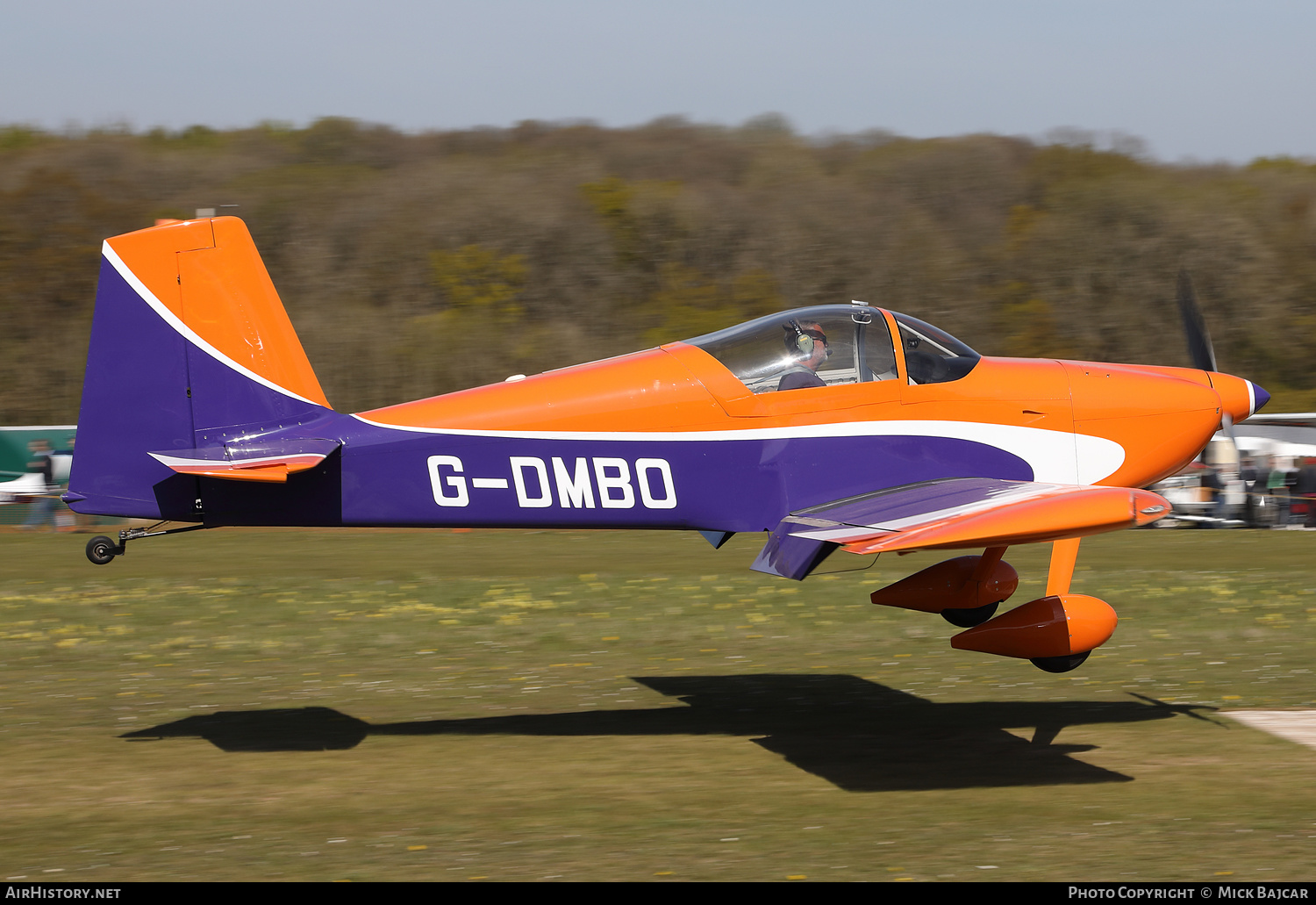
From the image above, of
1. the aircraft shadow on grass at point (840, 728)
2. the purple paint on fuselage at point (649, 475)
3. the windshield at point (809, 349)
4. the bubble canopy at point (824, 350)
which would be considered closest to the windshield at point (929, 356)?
the bubble canopy at point (824, 350)

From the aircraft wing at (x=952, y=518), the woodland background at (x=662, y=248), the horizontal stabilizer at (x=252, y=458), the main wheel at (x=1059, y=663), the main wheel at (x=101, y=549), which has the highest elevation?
the woodland background at (x=662, y=248)

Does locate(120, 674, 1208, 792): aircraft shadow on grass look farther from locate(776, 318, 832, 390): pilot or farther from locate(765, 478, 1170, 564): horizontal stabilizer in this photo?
locate(776, 318, 832, 390): pilot

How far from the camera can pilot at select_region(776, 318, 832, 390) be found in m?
7.99

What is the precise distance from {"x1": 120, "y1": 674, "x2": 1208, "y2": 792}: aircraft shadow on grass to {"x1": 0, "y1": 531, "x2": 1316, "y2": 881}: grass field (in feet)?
0.11

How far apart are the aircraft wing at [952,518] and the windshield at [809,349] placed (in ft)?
2.65

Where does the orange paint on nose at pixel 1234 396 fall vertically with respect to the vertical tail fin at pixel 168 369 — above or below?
below

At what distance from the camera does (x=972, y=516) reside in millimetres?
6906

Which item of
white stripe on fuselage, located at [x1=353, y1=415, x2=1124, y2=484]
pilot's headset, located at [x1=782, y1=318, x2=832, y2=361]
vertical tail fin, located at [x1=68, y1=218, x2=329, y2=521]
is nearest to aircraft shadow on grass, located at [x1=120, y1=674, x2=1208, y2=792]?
white stripe on fuselage, located at [x1=353, y1=415, x2=1124, y2=484]

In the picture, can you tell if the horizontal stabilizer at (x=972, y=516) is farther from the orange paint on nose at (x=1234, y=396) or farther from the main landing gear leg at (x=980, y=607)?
the orange paint on nose at (x=1234, y=396)

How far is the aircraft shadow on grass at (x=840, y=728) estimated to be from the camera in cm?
749

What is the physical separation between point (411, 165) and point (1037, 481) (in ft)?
148

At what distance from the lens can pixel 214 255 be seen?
7.79m

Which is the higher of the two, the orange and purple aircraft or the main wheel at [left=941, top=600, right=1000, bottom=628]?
the orange and purple aircraft
